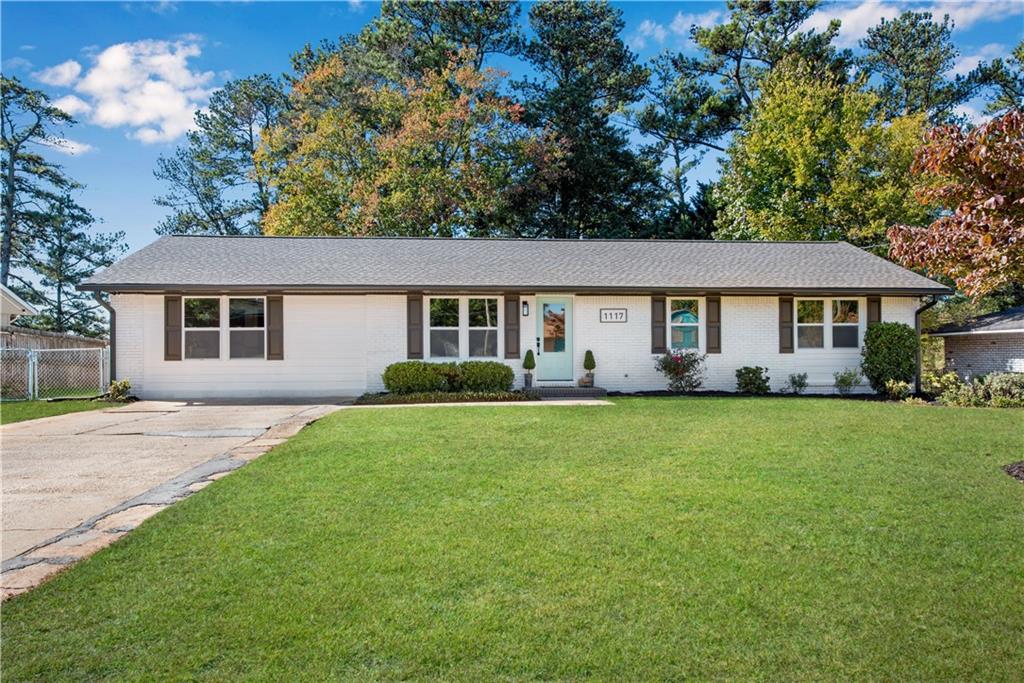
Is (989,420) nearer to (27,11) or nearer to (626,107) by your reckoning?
(27,11)

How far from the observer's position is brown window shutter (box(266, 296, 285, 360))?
1453 cm

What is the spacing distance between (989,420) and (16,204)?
36.3 m

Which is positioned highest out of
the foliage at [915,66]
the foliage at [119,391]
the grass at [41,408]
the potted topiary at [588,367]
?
the foliage at [915,66]

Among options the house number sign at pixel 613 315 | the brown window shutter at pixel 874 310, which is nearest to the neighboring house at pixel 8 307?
the house number sign at pixel 613 315

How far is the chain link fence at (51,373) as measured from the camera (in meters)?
14.7

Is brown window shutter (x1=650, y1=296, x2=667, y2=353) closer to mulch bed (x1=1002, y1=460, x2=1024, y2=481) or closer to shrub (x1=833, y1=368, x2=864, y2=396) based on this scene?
shrub (x1=833, y1=368, x2=864, y2=396)

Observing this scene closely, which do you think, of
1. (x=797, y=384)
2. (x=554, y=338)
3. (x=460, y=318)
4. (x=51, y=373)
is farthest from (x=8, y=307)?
(x=797, y=384)

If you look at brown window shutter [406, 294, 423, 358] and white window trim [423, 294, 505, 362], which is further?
white window trim [423, 294, 505, 362]

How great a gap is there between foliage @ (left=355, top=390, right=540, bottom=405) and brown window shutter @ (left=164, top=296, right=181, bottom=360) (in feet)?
14.9

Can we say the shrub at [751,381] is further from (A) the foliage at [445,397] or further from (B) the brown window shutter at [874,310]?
(A) the foliage at [445,397]

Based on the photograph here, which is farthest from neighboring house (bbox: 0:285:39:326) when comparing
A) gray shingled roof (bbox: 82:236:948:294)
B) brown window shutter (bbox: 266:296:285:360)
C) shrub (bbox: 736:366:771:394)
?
shrub (bbox: 736:366:771:394)

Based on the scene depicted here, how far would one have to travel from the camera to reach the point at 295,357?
14719 mm

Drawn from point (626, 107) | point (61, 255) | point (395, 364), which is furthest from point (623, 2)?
point (61, 255)

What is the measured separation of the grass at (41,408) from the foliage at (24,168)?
19.4m
